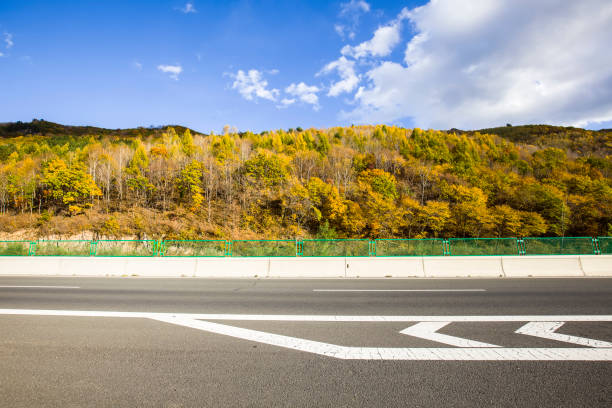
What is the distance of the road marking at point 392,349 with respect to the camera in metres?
3.79

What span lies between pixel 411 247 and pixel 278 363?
12.9 m

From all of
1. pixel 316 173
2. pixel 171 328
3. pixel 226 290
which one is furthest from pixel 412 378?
pixel 316 173

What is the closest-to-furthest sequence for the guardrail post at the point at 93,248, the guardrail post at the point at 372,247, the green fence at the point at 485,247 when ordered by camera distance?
the green fence at the point at 485,247 < the guardrail post at the point at 372,247 < the guardrail post at the point at 93,248

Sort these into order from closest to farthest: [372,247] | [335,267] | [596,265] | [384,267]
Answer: [596,265] < [384,267] < [335,267] < [372,247]

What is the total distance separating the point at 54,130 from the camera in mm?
135250

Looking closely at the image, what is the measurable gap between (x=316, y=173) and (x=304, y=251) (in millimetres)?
63359

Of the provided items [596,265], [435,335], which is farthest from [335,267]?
[596,265]

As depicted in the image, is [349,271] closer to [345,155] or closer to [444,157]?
[345,155]

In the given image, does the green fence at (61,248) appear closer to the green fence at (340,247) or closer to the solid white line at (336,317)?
the solid white line at (336,317)

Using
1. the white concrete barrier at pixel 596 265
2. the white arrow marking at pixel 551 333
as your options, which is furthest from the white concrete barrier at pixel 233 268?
the white concrete barrier at pixel 596 265

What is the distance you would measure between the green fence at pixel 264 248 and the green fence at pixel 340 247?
0.66m

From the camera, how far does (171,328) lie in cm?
525

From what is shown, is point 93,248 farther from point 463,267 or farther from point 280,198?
point 280,198

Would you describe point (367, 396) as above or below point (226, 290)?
above
